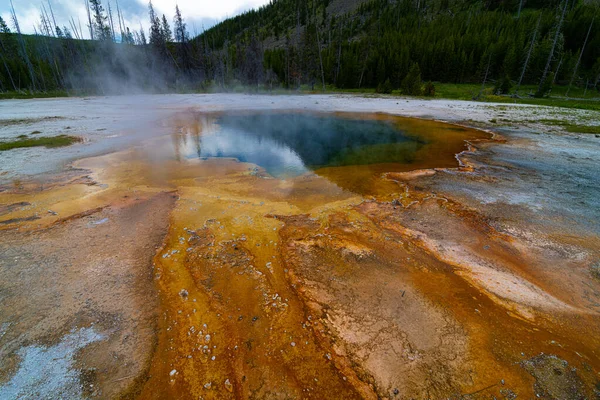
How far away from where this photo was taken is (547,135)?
14273 millimetres

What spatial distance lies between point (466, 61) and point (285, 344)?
5795 centimetres

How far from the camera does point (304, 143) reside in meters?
13.1

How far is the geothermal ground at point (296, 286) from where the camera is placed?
8.84 feet

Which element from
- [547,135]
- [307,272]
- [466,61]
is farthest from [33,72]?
[466,61]

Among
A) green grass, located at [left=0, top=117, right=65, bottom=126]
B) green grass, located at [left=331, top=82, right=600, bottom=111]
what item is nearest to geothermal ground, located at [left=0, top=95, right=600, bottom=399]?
green grass, located at [left=0, top=117, right=65, bottom=126]

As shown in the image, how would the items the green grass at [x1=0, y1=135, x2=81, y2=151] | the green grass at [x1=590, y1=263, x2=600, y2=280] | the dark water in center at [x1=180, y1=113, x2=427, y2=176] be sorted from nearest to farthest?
the green grass at [x1=590, y1=263, x2=600, y2=280] → the dark water in center at [x1=180, y1=113, x2=427, y2=176] → the green grass at [x1=0, y1=135, x2=81, y2=151]

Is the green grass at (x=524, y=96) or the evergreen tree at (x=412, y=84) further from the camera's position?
the evergreen tree at (x=412, y=84)

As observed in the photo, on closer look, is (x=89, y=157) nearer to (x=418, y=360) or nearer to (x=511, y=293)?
(x=418, y=360)

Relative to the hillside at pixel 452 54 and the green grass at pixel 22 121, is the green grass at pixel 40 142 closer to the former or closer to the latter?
the green grass at pixel 22 121

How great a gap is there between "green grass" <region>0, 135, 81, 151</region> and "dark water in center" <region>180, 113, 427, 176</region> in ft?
17.2

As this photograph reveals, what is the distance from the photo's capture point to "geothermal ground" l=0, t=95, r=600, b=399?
8.84ft

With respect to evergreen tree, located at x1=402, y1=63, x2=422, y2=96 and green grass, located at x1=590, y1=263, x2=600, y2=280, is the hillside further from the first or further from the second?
green grass, located at x1=590, y1=263, x2=600, y2=280

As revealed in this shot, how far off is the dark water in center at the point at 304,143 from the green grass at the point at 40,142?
17.2 feet

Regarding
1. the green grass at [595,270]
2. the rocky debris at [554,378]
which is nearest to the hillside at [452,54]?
the green grass at [595,270]
